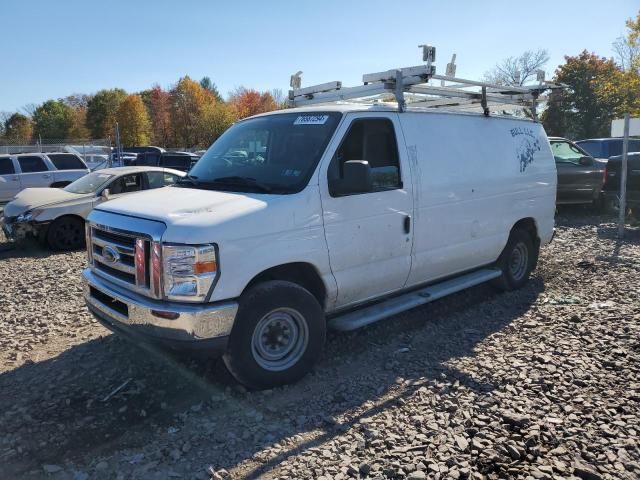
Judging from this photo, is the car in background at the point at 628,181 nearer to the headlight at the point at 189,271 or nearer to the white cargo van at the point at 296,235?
the white cargo van at the point at 296,235

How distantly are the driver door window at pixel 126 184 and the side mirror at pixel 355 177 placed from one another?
275 inches

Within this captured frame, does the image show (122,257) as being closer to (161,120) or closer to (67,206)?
(67,206)

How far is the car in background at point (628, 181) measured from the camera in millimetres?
10666

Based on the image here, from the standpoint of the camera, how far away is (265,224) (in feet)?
12.2

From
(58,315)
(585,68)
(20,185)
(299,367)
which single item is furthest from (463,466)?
(585,68)

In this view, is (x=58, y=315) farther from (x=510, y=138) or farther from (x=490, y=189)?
(x=510, y=138)

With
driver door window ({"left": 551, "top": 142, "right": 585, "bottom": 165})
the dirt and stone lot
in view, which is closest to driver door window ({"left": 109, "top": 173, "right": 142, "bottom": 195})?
the dirt and stone lot

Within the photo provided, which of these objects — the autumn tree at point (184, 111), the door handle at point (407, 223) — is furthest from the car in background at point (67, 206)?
the autumn tree at point (184, 111)

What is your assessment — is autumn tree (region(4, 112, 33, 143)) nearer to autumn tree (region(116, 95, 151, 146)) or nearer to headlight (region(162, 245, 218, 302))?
autumn tree (region(116, 95, 151, 146))

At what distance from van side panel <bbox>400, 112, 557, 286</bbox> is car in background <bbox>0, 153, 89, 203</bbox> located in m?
13.0

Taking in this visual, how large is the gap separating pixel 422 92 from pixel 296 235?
2.35m

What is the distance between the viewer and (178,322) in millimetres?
3477

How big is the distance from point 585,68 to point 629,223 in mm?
32249

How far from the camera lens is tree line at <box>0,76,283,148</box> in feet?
184
